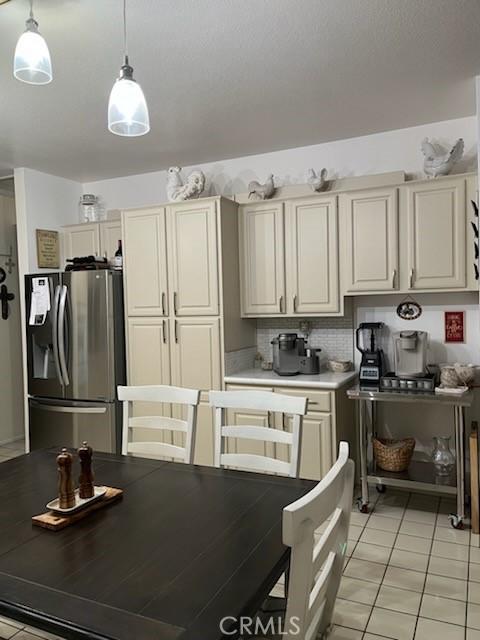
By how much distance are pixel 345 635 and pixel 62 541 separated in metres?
1.32

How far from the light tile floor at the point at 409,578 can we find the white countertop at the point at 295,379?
0.85m

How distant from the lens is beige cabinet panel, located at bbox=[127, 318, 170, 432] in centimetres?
375

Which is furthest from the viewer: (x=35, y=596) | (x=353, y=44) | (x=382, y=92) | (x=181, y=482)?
(x=382, y=92)

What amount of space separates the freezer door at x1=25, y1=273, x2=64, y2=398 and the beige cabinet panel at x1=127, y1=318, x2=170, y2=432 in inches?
23.9

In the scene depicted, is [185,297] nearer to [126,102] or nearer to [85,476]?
[126,102]

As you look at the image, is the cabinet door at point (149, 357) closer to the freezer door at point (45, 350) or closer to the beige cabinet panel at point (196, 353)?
the beige cabinet panel at point (196, 353)

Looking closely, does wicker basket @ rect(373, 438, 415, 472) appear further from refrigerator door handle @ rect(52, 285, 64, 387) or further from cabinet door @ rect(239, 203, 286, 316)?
refrigerator door handle @ rect(52, 285, 64, 387)

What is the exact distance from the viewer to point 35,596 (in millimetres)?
1078

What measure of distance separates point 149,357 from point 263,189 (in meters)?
1.61

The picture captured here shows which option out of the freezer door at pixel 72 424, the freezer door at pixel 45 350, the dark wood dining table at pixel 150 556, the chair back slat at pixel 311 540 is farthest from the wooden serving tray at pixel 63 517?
the freezer door at pixel 45 350

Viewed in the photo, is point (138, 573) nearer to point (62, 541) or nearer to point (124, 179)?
point (62, 541)

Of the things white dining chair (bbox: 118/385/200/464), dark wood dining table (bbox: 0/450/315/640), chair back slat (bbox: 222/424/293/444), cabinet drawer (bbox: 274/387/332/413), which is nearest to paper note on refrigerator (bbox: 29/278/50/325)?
white dining chair (bbox: 118/385/200/464)

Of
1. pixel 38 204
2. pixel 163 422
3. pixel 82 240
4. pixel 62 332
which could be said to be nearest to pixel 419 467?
pixel 163 422

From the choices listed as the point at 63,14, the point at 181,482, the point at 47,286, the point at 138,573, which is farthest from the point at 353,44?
the point at 47,286
